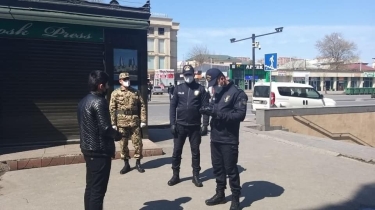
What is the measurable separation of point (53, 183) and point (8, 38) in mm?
3667

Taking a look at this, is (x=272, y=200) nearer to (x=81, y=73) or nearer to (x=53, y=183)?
(x=53, y=183)

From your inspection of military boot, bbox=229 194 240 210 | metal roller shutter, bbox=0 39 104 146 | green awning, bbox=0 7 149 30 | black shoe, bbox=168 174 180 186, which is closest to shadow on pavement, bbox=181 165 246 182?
black shoe, bbox=168 174 180 186

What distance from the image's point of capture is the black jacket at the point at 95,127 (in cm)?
368

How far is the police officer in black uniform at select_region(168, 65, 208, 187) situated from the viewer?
5.56 m

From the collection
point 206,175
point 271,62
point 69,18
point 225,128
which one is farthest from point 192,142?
point 271,62

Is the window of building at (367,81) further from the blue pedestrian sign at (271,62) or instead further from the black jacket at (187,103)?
the black jacket at (187,103)

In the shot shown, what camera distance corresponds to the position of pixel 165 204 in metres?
4.76

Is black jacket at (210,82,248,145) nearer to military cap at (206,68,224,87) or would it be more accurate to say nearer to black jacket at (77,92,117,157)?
military cap at (206,68,224,87)

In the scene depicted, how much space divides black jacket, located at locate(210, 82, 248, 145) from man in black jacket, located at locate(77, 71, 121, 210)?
1.47 m

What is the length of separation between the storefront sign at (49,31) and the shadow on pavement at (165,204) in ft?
15.9

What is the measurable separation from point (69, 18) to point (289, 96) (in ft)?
38.8

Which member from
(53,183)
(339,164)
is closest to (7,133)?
(53,183)

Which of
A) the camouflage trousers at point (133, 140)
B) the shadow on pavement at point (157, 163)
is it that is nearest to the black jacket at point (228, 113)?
the camouflage trousers at point (133, 140)

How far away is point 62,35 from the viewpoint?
8000mm
